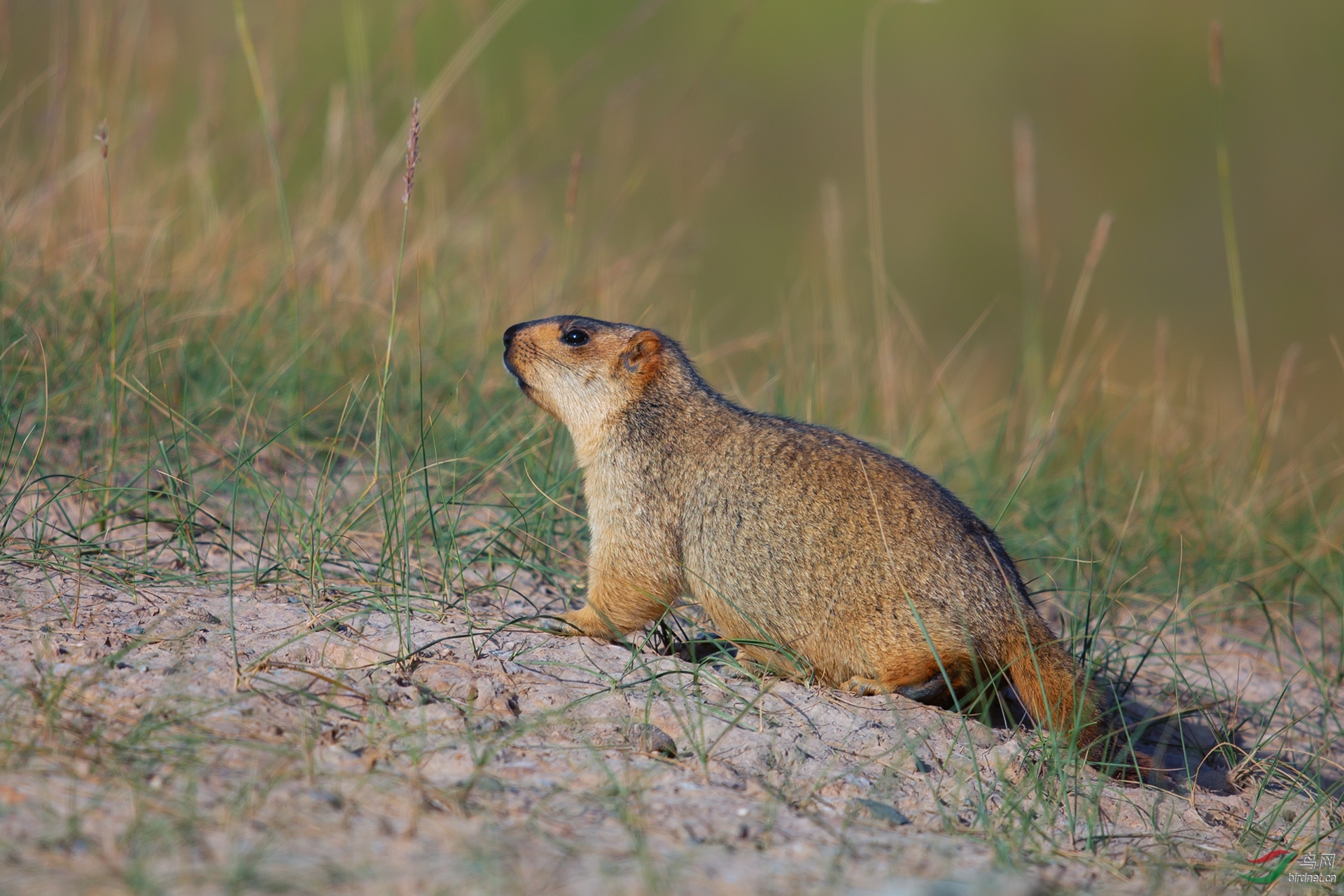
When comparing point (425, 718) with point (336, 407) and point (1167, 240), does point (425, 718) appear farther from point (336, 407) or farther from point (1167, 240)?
point (1167, 240)

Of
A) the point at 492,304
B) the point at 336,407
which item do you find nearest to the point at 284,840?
the point at 336,407

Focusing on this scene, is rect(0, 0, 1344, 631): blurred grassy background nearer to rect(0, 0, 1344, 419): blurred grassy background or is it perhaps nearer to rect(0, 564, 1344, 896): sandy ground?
rect(0, 0, 1344, 419): blurred grassy background

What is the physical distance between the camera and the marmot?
3.54 metres

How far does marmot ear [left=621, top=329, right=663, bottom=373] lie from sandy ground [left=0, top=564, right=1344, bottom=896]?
1.12 metres

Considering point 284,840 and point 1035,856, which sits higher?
point 284,840

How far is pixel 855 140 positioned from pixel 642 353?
10300mm

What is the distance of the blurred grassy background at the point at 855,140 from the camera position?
25.2ft

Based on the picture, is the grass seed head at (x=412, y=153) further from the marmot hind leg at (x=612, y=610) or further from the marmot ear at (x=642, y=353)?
the marmot hind leg at (x=612, y=610)

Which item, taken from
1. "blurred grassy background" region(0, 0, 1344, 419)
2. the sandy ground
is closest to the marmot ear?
the sandy ground

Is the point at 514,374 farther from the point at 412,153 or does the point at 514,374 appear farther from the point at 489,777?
the point at 489,777

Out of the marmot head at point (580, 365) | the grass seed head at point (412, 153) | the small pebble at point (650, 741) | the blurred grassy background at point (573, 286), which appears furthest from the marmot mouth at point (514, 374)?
the small pebble at point (650, 741)

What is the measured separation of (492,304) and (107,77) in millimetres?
2698

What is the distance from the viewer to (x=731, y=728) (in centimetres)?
312

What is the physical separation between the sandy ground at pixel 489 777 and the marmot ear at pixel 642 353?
1122 millimetres
